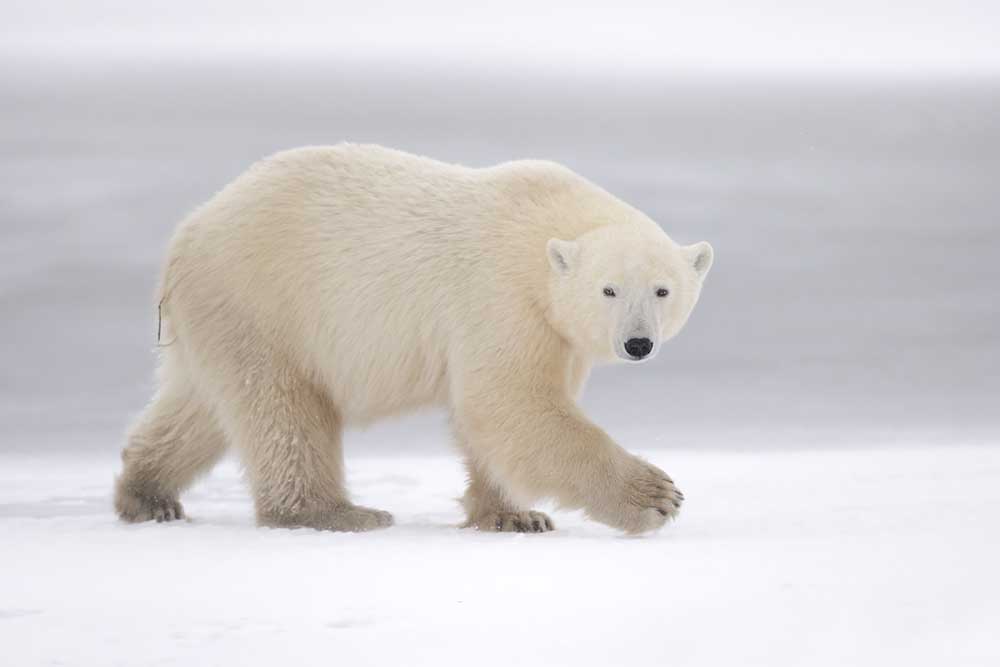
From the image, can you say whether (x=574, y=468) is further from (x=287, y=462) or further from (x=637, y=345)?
(x=287, y=462)

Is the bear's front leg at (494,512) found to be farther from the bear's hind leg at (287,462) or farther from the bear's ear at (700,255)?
the bear's ear at (700,255)

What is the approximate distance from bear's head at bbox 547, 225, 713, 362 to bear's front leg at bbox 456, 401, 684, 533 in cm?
32

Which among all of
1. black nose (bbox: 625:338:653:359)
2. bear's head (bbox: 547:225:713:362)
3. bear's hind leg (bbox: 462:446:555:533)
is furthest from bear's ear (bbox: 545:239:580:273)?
bear's hind leg (bbox: 462:446:555:533)

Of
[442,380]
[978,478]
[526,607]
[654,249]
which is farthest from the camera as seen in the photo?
[978,478]

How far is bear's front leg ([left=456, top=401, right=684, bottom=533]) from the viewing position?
17.0 ft

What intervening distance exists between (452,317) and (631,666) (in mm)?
2272

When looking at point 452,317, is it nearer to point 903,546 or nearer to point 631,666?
point 903,546

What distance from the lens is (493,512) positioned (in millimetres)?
5715

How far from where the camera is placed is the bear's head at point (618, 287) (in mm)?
5164

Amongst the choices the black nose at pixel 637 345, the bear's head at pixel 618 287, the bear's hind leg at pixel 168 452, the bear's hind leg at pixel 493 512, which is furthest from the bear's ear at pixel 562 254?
the bear's hind leg at pixel 168 452

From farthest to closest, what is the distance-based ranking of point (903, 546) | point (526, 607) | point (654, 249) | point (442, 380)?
point (442, 380) < point (654, 249) < point (903, 546) < point (526, 607)

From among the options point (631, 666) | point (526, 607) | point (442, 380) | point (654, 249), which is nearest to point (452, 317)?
point (442, 380)

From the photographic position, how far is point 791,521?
5.34m

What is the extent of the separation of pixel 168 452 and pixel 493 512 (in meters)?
1.39
